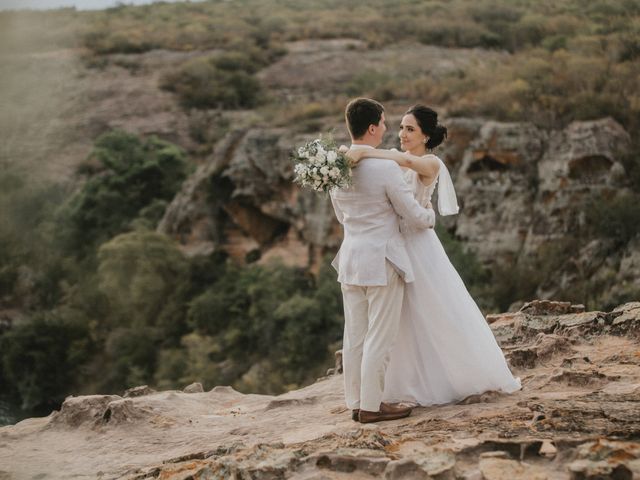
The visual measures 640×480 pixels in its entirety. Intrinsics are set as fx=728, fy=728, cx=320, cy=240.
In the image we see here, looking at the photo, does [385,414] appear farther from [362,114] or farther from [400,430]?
[362,114]

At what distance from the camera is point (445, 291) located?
15.3 feet

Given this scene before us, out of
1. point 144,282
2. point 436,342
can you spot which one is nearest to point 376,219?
point 436,342

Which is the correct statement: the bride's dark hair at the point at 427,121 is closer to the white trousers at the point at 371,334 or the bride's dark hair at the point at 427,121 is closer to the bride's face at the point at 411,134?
the bride's face at the point at 411,134

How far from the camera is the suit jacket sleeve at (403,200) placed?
434 cm

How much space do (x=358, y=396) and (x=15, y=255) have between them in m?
20.6

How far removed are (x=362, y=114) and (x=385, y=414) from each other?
1.85 meters

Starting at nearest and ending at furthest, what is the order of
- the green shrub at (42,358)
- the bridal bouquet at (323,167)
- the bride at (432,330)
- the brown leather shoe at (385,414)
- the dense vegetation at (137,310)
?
the bridal bouquet at (323,167) → the brown leather shoe at (385,414) → the bride at (432,330) → the dense vegetation at (137,310) → the green shrub at (42,358)

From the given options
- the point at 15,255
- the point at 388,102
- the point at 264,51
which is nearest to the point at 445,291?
the point at 388,102

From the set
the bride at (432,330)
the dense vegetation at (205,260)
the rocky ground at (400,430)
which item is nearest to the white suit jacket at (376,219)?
the bride at (432,330)

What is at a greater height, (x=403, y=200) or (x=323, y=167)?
(x=323, y=167)

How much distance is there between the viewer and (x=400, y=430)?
13.9 ft

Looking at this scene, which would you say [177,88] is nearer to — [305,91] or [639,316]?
[305,91]

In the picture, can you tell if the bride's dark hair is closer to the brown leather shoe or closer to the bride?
the bride

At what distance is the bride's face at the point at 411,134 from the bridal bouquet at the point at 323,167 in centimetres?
59
